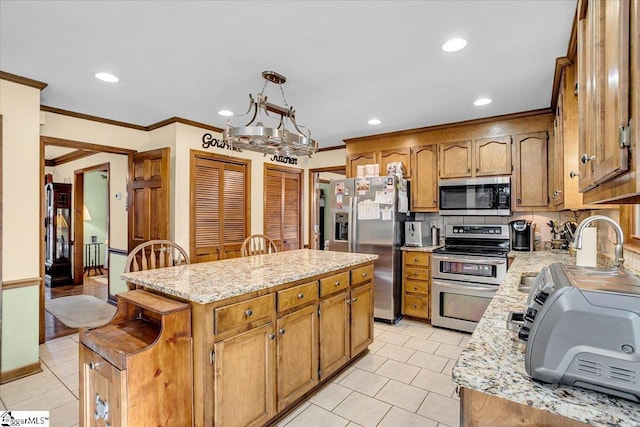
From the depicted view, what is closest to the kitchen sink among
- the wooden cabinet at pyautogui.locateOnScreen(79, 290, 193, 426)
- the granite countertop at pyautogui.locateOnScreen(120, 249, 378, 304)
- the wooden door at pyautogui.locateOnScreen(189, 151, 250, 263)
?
the granite countertop at pyautogui.locateOnScreen(120, 249, 378, 304)

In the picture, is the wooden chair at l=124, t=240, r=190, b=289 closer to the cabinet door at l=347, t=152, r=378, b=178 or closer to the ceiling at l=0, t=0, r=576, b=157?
the ceiling at l=0, t=0, r=576, b=157

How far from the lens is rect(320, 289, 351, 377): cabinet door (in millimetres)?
2391

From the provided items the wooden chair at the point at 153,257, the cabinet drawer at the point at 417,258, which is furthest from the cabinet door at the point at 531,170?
the wooden chair at the point at 153,257

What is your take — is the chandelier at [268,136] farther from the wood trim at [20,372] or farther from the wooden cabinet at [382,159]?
the wood trim at [20,372]

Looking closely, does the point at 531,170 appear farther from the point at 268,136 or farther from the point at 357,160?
the point at 268,136

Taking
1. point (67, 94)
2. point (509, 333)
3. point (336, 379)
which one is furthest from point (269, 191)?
point (509, 333)

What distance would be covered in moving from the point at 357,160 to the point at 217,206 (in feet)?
6.85

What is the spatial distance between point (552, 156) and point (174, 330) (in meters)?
3.90

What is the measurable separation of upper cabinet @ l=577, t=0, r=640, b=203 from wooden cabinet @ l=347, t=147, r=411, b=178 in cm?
300

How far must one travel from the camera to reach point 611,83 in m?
0.90

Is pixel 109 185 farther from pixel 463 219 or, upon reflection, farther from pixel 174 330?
pixel 463 219

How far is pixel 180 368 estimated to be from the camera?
5.25ft

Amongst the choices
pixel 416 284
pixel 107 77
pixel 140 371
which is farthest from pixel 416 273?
pixel 107 77

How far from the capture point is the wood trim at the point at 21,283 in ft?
8.80
